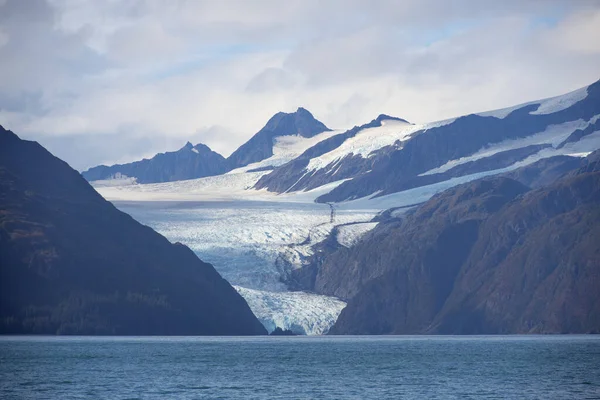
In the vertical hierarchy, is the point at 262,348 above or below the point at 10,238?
below

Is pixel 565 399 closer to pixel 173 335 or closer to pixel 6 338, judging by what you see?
pixel 6 338

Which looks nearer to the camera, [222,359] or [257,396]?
[257,396]

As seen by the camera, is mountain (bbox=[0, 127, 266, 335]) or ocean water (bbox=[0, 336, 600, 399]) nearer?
ocean water (bbox=[0, 336, 600, 399])

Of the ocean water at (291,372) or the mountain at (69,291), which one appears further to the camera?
the mountain at (69,291)

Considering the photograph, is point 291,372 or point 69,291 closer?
point 291,372

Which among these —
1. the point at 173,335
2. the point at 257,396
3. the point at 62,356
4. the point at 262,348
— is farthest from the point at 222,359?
the point at 173,335

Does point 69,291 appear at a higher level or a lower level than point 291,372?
higher

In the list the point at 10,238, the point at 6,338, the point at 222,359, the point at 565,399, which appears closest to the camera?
the point at 565,399

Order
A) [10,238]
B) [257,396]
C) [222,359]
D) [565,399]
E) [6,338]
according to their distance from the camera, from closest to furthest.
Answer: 1. [565,399]
2. [257,396]
3. [222,359]
4. [6,338]
5. [10,238]
